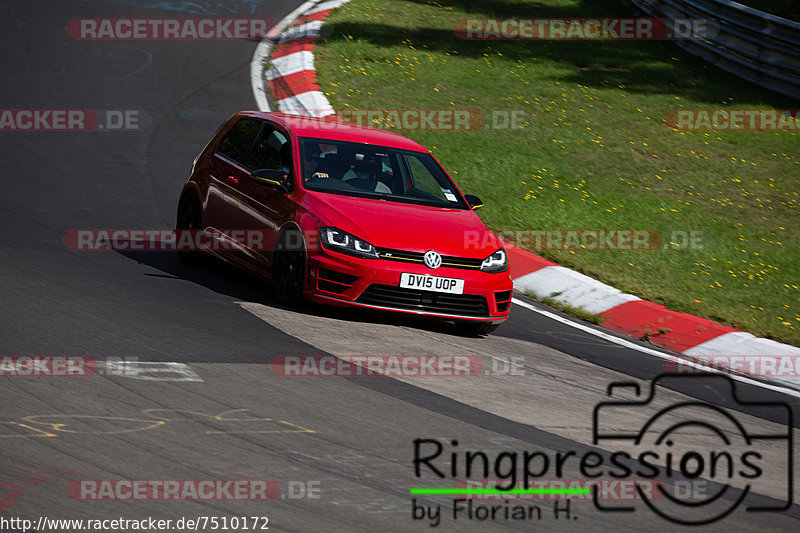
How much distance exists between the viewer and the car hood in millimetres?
8094

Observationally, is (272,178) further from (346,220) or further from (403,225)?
(403,225)

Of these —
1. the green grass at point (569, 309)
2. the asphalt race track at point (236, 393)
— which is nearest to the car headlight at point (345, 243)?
the asphalt race track at point (236, 393)

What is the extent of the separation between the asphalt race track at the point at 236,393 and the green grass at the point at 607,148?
7.70ft

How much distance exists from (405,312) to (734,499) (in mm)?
3276

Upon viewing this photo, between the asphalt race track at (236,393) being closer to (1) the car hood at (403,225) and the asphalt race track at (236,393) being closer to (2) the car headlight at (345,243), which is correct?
(2) the car headlight at (345,243)

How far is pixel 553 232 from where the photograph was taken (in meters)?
11.6

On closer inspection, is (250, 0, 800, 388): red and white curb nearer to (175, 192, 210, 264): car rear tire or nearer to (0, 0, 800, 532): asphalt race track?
(0, 0, 800, 532): asphalt race track

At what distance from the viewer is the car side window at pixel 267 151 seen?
30.2 ft

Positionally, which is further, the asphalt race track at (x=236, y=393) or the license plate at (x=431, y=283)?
the license plate at (x=431, y=283)

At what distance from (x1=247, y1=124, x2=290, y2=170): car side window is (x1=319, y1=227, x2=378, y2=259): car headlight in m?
1.26

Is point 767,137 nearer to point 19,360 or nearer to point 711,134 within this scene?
point 711,134

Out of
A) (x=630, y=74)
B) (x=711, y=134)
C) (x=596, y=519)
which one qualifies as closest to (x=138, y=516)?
(x=596, y=519)

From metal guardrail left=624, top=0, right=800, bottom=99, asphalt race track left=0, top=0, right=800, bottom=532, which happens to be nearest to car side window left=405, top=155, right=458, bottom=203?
asphalt race track left=0, top=0, right=800, bottom=532

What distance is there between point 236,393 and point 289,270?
7.81ft
